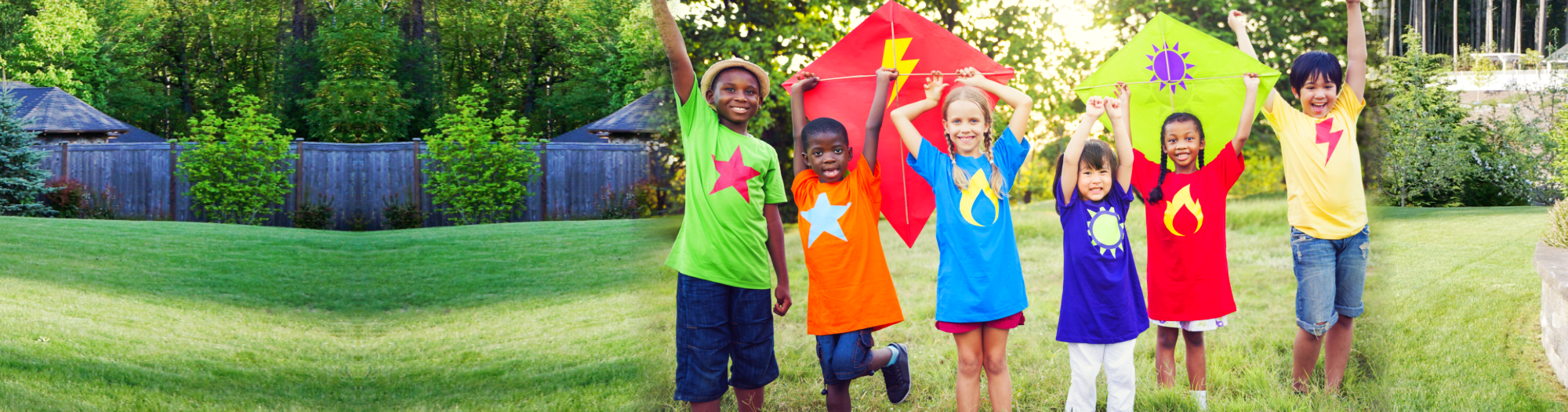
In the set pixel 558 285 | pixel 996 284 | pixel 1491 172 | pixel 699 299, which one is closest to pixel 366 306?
pixel 558 285

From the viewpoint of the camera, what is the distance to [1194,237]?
13.5 feet

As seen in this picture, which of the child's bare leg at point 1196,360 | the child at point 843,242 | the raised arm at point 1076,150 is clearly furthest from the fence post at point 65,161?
the child's bare leg at point 1196,360

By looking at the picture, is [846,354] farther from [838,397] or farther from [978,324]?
[978,324]

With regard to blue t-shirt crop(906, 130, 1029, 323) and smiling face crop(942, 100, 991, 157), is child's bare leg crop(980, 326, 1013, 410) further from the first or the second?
smiling face crop(942, 100, 991, 157)

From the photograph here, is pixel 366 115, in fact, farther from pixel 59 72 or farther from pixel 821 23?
pixel 821 23

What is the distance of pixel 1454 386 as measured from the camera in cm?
487

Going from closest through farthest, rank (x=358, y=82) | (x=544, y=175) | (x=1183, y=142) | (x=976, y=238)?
(x=976, y=238) → (x=1183, y=142) → (x=358, y=82) → (x=544, y=175)

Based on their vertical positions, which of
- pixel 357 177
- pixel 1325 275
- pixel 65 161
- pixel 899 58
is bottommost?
pixel 1325 275

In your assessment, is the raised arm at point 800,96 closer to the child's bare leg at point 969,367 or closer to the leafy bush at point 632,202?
the child's bare leg at point 969,367

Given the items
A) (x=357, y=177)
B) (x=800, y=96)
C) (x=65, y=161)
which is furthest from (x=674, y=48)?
(x=65, y=161)

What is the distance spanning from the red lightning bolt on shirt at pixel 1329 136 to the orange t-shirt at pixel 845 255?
2.36 m

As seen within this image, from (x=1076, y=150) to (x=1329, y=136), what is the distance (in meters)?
1.54

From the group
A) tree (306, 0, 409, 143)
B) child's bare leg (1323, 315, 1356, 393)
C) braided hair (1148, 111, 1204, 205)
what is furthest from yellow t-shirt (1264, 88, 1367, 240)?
tree (306, 0, 409, 143)

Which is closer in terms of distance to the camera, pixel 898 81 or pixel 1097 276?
pixel 1097 276
